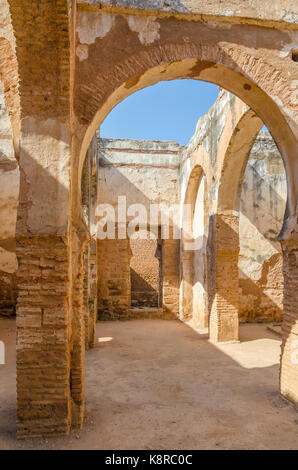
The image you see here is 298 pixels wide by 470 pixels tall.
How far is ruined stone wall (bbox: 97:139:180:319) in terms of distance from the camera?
467 inches

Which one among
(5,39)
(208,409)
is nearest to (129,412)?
(208,409)

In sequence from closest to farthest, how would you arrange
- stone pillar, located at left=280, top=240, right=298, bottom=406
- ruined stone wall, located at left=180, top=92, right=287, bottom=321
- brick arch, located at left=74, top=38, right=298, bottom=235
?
brick arch, located at left=74, top=38, right=298, bottom=235 → stone pillar, located at left=280, top=240, right=298, bottom=406 → ruined stone wall, located at left=180, top=92, right=287, bottom=321

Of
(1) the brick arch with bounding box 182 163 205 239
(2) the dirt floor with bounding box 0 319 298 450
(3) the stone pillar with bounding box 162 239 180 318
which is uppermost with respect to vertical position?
(1) the brick arch with bounding box 182 163 205 239

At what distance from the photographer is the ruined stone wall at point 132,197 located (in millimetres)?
11852

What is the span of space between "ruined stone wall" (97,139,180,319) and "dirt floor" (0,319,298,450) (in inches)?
134

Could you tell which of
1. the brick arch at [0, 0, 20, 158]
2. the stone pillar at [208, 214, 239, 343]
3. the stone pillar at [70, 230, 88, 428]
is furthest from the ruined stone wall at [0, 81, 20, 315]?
the stone pillar at [70, 230, 88, 428]

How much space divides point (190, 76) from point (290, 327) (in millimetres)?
3833

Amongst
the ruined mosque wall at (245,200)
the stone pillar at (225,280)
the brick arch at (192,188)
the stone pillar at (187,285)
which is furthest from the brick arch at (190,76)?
the stone pillar at (187,285)

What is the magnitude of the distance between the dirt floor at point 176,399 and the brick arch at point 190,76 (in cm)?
261

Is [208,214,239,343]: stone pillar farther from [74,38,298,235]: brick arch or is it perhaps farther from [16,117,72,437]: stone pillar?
[16,117,72,437]: stone pillar

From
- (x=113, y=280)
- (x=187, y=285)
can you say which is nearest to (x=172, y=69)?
(x=187, y=285)

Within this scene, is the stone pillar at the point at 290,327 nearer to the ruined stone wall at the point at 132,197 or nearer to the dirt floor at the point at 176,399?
the dirt floor at the point at 176,399

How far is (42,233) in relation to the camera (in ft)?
12.3
